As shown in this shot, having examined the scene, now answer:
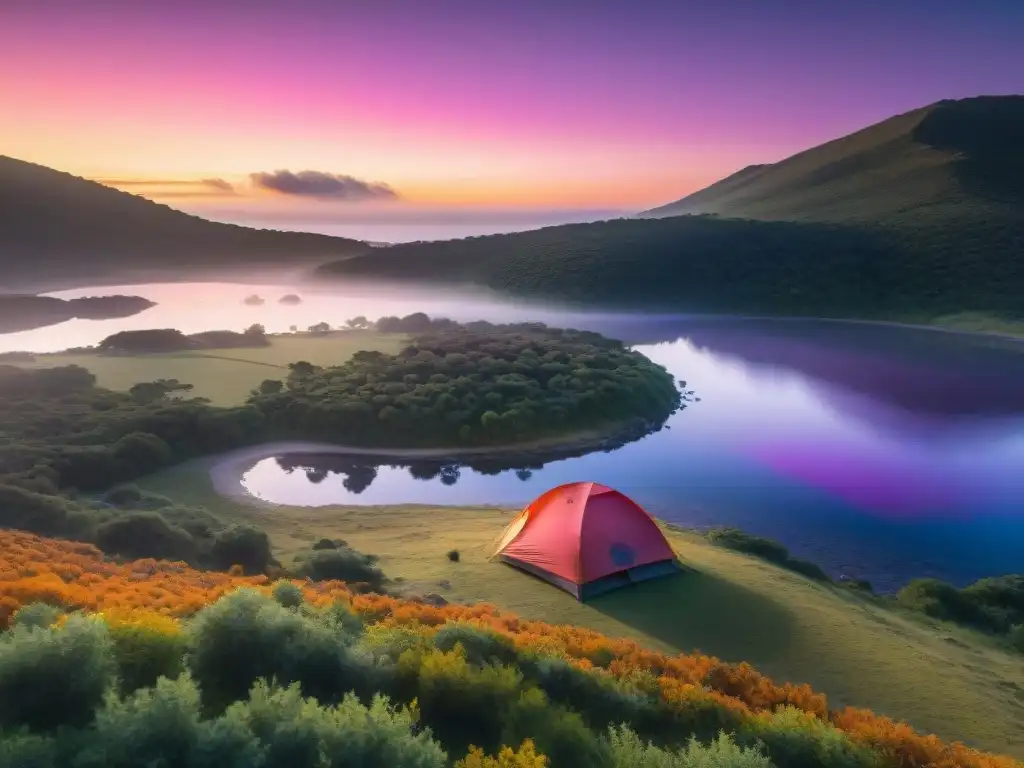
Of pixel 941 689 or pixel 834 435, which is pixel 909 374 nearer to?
pixel 834 435

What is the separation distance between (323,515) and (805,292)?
114 metres

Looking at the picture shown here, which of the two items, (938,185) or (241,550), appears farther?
(938,185)

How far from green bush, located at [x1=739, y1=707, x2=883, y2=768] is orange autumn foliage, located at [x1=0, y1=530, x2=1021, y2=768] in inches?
16.6

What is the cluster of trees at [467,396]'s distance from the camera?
41781 mm

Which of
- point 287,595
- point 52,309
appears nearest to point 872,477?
point 287,595

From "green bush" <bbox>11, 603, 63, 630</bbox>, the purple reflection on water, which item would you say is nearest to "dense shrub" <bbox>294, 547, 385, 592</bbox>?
"green bush" <bbox>11, 603, 63, 630</bbox>

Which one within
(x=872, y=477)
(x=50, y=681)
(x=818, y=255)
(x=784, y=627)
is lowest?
(x=872, y=477)

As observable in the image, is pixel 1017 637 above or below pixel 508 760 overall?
below

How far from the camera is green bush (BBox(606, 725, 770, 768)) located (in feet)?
26.7

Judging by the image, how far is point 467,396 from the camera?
45.1 metres

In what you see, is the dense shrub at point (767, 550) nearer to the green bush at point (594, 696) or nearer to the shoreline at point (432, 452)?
the green bush at point (594, 696)

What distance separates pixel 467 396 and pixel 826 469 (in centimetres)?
2040

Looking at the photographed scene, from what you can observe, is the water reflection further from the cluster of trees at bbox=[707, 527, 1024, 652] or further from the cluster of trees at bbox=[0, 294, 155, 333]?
the cluster of trees at bbox=[0, 294, 155, 333]

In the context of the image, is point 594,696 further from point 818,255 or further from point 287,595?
point 818,255
